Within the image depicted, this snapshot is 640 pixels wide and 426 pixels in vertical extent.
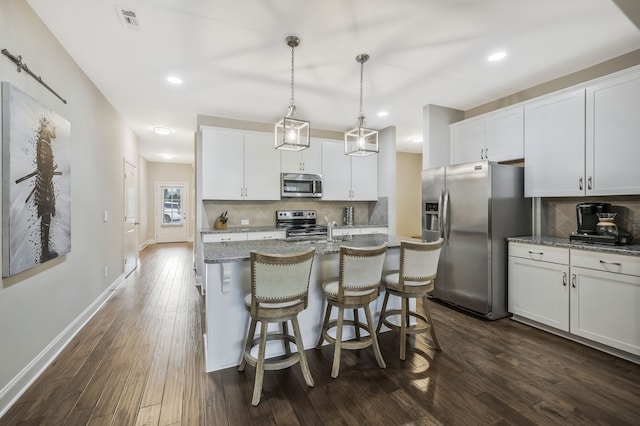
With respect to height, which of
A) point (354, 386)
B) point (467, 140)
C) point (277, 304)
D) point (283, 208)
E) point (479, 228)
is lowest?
point (354, 386)

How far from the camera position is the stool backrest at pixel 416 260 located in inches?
90.2

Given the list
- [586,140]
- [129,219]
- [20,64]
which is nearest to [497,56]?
[586,140]

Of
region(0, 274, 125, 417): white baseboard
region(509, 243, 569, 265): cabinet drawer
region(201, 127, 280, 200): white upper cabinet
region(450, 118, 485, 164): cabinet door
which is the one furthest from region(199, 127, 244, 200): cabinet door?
region(509, 243, 569, 265): cabinet drawer

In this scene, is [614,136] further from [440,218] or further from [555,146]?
[440,218]

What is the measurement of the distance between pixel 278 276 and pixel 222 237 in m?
2.51

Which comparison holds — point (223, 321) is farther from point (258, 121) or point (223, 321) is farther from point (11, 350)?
point (258, 121)

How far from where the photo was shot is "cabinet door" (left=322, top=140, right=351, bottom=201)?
5082 mm

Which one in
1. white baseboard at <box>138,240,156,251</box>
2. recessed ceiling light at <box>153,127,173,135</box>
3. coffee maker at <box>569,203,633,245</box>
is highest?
recessed ceiling light at <box>153,127,173,135</box>

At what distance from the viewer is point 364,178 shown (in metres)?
5.35

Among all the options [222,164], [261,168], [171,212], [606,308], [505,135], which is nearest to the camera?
[606,308]

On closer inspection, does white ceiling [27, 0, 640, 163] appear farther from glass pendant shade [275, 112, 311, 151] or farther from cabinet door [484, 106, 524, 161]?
glass pendant shade [275, 112, 311, 151]

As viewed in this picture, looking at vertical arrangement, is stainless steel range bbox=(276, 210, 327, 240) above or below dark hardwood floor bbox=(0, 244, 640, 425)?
above

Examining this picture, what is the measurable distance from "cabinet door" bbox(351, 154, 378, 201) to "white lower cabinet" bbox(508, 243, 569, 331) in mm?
2589

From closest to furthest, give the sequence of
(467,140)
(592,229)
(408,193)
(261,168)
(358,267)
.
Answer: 1. (358,267)
2. (592,229)
3. (467,140)
4. (261,168)
5. (408,193)
